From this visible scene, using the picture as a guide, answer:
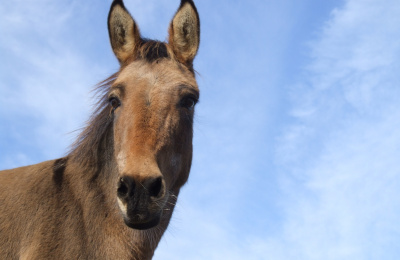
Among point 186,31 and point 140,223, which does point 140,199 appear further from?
point 186,31

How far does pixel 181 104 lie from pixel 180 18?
6.57 ft

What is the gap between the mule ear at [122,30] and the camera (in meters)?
7.21

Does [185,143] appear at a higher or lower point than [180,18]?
lower

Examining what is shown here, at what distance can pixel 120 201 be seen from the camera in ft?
16.3

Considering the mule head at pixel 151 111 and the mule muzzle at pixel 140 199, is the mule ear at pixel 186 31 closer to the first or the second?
the mule head at pixel 151 111

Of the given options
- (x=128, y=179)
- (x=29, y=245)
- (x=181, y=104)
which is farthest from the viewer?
(x=181, y=104)

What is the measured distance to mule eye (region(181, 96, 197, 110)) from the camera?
20.7ft

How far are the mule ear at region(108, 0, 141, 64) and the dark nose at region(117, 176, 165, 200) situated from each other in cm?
295

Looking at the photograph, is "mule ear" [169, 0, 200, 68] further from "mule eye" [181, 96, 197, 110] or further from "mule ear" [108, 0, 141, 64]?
"mule eye" [181, 96, 197, 110]

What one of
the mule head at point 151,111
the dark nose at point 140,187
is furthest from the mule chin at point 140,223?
the dark nose at point 140,187

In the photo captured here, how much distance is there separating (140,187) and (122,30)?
3474mm

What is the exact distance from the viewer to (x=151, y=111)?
5.75 metres

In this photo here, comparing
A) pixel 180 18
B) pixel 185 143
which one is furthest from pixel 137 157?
pixel 180 18

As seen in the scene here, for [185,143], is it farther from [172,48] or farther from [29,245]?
[29,245]
